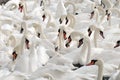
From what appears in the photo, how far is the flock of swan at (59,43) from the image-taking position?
9039mm

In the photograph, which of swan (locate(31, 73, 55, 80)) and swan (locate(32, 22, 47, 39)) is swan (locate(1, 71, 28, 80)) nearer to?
swan (locate(31, 73, 55, 80))

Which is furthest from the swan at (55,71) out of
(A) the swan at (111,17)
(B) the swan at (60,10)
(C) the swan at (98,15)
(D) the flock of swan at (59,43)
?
(B) the swan at (60,10)

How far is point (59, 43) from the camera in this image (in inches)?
436

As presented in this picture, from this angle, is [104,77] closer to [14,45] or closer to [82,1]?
[14,45]

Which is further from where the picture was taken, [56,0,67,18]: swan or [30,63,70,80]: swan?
[56,0,67,18]: swan

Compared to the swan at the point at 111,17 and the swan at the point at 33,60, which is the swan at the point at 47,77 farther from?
the swan at the point at 111,17

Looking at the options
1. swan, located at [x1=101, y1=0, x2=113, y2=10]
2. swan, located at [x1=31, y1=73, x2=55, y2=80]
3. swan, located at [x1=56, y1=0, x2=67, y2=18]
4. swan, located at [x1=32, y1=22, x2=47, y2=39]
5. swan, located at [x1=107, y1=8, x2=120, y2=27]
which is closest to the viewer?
swan, located at [x1=31, y1=73, x2=55, y2=80]

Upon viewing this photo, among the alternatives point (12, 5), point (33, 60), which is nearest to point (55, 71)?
point (33, 60)

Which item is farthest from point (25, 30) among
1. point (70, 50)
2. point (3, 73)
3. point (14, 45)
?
point (3, 73)

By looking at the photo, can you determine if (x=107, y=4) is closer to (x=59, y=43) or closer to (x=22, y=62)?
(x=59, y=43)

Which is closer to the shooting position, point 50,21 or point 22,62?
point 22,62

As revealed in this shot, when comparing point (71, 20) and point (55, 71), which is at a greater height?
point (71, 20)

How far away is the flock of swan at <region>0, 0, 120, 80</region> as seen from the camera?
9039 mm

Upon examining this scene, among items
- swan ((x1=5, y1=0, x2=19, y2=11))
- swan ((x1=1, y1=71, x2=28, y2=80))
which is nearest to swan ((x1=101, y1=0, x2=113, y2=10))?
swan ((x1=5, y1=0, x2=19, y2=11))
